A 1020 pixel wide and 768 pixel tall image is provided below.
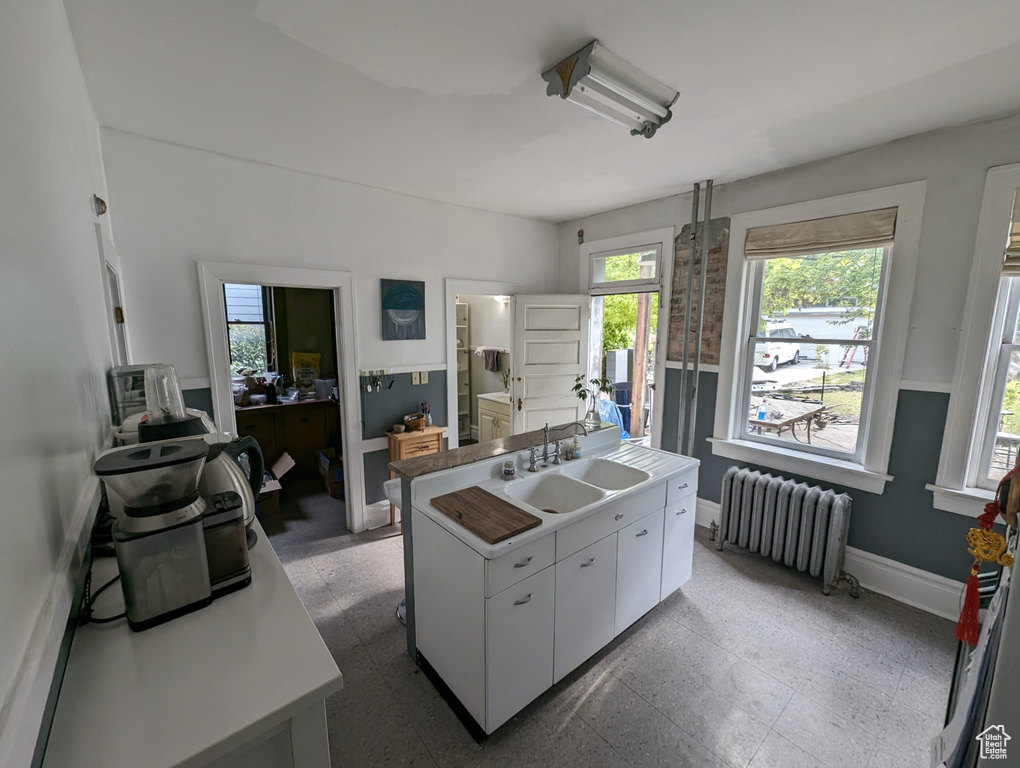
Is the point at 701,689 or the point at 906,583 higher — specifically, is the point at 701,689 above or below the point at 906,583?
below

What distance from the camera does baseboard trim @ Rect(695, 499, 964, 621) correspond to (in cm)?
234

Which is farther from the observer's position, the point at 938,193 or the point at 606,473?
the point at 606,473

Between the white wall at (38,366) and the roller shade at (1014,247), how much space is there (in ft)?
11.9

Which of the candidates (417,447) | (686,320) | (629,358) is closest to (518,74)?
(686,320)

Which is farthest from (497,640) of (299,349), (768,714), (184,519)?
(299,349)

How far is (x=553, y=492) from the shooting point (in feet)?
7.34

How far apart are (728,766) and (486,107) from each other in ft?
9.73

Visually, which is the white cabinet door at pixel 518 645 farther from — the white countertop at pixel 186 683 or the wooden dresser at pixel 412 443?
the wooden dresser at pixel 412 443

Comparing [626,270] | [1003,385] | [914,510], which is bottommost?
[914,510]

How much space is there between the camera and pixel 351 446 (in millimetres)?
3283

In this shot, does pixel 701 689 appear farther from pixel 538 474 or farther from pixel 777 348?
pixel 777 348

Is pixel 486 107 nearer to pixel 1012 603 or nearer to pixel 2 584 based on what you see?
pixel 2 584

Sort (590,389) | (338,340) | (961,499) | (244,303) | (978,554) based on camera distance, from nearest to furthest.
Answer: (978,554) → (961,499) → (338,340) → (590,389) → (244,303)

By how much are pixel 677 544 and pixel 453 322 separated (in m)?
2.49
